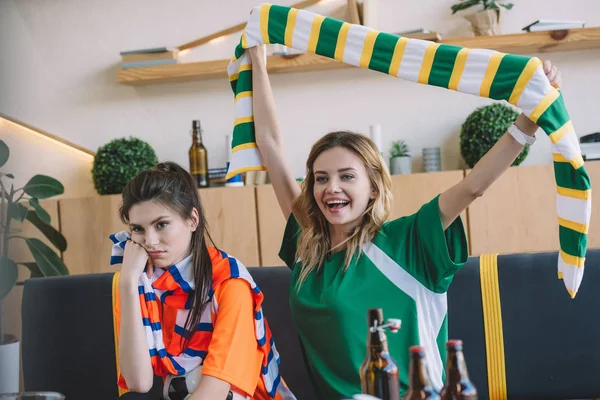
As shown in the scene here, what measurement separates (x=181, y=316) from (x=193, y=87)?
2.07 meters

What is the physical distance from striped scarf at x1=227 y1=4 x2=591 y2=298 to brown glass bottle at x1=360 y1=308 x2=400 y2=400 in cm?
55

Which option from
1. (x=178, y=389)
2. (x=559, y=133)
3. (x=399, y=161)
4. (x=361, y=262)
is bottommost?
(x=178, y=389)

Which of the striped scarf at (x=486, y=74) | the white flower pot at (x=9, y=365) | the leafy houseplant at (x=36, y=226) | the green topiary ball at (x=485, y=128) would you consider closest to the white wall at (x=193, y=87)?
the green topiary ball at (x=485, y=128)

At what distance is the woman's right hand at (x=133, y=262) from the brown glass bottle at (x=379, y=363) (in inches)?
31.1

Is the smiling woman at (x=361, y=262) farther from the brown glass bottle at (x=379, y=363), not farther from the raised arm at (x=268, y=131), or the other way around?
the brown glass bottle at (x=379, y=363)

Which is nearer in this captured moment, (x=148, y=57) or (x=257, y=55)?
(x=257, y=55)

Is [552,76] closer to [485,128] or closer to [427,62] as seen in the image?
[427,62]

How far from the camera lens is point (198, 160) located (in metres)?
3.29

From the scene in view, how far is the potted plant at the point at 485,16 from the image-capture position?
3.17 m

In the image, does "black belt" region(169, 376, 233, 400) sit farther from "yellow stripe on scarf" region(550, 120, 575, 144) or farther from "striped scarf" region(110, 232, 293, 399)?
"yellow stripe on scarf" region(550, 120, 575, 144)

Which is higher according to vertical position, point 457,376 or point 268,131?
point 268,131

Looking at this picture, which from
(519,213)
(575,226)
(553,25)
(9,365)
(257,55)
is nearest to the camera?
(575,226)

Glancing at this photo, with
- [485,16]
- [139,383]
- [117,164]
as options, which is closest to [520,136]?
[139,383]

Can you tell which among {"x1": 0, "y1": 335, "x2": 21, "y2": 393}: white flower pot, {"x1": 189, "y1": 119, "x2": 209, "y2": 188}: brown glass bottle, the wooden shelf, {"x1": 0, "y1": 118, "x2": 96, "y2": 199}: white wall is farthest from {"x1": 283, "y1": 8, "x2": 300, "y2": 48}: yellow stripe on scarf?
{"x1": 0, "y1": 118, "x2": 96, "y2": 199}: white wall
